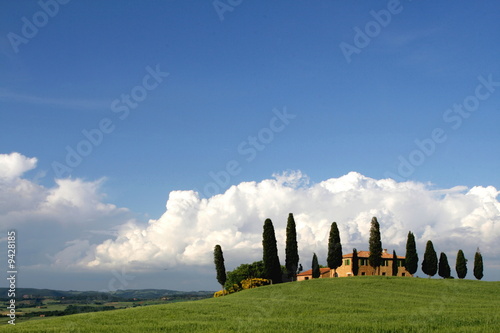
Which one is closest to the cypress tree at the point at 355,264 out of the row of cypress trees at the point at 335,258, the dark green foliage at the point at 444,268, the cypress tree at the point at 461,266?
the row of cypress trees at the point at 335,258

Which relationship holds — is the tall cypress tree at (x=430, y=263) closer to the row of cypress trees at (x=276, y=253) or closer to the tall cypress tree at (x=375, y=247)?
the tall cypress tree at (x=375, y=247)

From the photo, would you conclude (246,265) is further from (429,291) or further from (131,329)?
(131,329)

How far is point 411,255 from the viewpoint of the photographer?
292ft

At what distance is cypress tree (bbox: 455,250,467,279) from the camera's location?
9094cm

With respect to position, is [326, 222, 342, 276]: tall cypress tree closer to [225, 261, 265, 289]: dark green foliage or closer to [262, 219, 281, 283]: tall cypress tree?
[262, 219, 281, 283]: tall cypress tree

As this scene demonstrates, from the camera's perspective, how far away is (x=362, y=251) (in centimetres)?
9838

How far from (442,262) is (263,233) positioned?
122ft

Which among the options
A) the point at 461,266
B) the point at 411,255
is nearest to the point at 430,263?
the point at 411,255

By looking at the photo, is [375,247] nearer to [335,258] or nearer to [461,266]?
[335,258]

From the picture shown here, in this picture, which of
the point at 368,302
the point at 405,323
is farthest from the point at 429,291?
the point at 405,323

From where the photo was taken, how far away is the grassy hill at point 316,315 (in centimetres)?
3055

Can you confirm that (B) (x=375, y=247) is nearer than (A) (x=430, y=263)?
Yes

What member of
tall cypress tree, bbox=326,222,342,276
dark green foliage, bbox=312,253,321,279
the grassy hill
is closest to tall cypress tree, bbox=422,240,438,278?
tall cypress tree, bbox=326,222,342,276

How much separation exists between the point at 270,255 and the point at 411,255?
2889 centimetres
